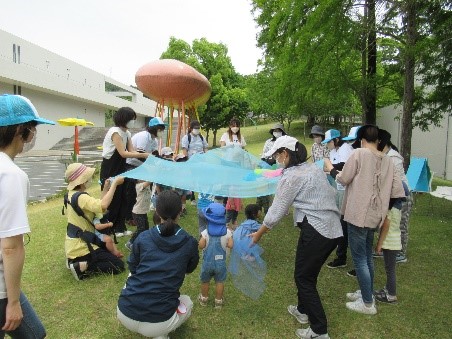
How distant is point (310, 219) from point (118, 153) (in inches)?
106

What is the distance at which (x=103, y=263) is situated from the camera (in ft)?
12.7

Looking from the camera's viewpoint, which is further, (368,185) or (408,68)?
(408,68)

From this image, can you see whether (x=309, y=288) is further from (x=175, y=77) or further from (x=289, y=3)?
(x=289, y=3)

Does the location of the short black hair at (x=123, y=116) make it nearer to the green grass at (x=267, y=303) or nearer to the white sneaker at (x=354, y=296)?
the green grass at (x=267, y=303)

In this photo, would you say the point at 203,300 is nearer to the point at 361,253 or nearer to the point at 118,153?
the point at 361,253

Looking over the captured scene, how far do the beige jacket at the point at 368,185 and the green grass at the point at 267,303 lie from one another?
2.99 feet

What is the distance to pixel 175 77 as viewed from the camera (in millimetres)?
7984

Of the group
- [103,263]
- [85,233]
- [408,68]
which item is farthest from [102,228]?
[408,68]

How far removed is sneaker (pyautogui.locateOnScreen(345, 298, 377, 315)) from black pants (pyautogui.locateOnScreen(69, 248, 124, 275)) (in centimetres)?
244

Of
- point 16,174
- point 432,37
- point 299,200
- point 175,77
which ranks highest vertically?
point 432,37

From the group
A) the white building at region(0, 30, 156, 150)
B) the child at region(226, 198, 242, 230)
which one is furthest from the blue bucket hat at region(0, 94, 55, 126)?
the white building at region(0, 30, 156, 150)

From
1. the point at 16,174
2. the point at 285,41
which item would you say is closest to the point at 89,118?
the point at 285,41

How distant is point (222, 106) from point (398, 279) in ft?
76.9

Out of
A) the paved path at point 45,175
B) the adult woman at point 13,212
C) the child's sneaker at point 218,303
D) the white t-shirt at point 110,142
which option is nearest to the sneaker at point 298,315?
the child's sneaker at point 218,303
